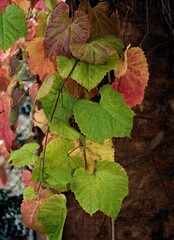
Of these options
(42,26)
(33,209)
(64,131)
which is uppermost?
(42,26)

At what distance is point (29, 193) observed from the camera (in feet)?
3.45

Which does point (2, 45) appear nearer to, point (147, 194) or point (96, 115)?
point (96, 115)

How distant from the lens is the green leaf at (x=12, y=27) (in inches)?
39.9

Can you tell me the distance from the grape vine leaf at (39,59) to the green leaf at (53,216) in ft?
0.97

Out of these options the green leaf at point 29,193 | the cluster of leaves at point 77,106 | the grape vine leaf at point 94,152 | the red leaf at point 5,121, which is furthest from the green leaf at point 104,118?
the red leaf at point 5,121

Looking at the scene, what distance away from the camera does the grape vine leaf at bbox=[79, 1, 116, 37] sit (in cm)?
109

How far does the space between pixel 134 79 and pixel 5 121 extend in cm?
36

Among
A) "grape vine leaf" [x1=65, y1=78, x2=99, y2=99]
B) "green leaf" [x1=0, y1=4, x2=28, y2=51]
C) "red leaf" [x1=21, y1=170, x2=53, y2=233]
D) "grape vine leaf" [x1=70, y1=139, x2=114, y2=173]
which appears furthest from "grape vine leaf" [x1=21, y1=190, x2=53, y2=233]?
"green leaf" [x1=0, y1=4, x2=28, y2=51]

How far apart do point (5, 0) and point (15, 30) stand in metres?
0.25

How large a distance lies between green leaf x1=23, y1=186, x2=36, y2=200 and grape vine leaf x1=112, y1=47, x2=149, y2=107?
28 cm

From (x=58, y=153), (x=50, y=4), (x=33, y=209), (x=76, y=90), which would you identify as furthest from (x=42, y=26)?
(x=33, y=209)

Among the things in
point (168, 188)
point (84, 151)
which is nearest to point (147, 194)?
point (168, 188)

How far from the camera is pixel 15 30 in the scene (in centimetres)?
103

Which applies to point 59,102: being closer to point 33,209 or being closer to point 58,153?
point 58,153
